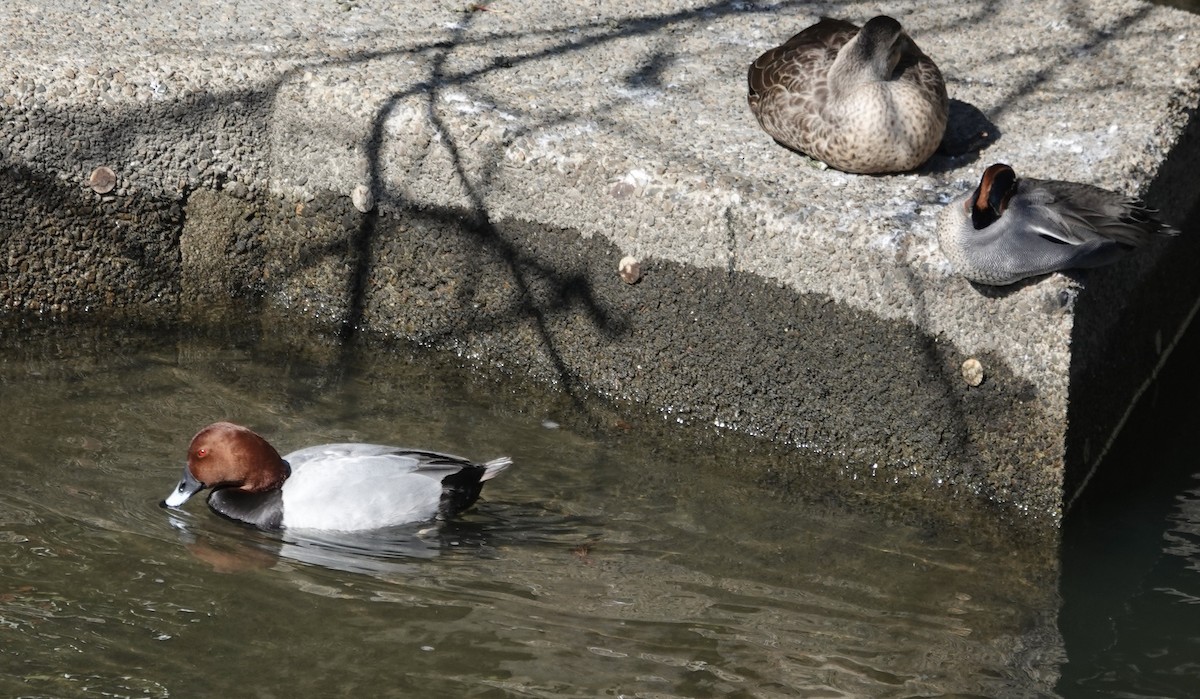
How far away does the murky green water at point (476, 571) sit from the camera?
3.65m

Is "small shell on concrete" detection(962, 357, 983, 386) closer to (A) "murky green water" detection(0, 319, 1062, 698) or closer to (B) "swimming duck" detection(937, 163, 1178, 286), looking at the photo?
(B) "swimming duck" detection(937, 163, 1178, 286)

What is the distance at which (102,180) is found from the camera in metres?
5.21

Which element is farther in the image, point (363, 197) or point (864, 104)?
point (363, 197)

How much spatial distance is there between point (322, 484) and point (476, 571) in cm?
58

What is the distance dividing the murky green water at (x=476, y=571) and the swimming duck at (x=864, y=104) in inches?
43.6

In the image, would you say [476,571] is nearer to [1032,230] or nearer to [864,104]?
[1032,230]

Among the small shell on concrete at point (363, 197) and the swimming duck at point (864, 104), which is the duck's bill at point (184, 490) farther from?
the swimming duck at point (864, 104)

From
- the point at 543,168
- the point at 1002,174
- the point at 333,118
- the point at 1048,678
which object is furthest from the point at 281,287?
the point at 1048,678

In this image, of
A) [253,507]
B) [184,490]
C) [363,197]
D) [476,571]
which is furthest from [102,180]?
[476,571]

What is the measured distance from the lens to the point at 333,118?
5137 millimetres

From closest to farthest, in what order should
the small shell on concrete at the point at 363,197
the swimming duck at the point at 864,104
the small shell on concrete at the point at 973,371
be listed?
1. the small shell on concrete at the point at 973,371
2. the swimming duck at the point at 864,104
3. the small shell on concrete at the point at 363,197

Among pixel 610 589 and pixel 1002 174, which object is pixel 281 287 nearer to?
pixel 610 589

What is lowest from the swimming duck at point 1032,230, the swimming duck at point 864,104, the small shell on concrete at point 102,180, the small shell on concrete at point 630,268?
the small shell on concrete at point 630,268

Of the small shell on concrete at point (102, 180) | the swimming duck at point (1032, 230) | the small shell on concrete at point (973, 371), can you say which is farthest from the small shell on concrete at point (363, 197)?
the small shell on concrete at point (973, 371)
